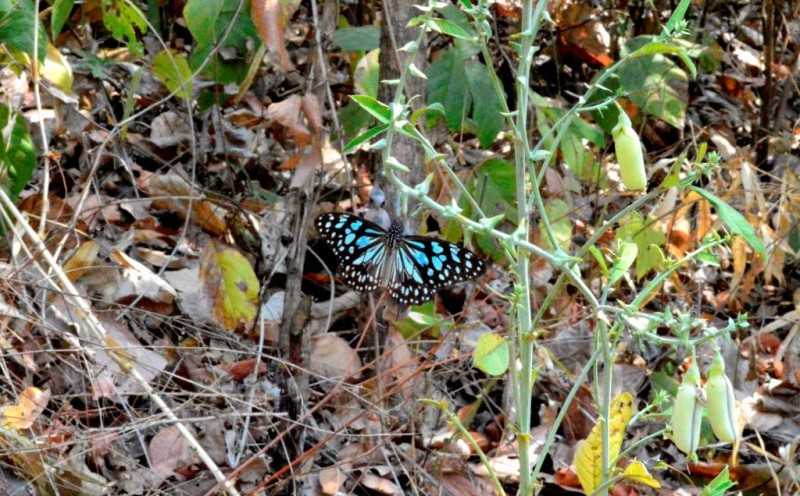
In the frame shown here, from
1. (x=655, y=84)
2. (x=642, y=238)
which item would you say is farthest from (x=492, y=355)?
(x=655, y=84)

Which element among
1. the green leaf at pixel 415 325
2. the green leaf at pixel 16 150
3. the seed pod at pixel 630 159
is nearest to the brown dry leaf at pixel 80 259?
the green leaf at pixel 16 150

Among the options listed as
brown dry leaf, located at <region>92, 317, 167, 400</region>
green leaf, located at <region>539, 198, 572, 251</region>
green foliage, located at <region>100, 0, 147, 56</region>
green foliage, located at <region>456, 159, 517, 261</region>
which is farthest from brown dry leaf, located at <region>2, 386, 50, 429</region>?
green leaf, located at <region>539, 198, 572, 251</region>

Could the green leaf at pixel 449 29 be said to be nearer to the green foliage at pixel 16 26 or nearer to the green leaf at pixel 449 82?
the green foliage at pixel 16 26

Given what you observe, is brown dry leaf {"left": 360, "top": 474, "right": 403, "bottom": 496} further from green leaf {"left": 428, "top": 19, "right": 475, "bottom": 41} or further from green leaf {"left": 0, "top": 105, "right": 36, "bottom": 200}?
green leaf {"left": 428, "top": 19, "right": 475, "bottom": 41}

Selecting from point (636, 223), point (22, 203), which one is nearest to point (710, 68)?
point (636, 223)

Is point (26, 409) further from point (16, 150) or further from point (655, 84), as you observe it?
point (655, 84)

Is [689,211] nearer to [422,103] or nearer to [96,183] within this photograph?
[422,103]
